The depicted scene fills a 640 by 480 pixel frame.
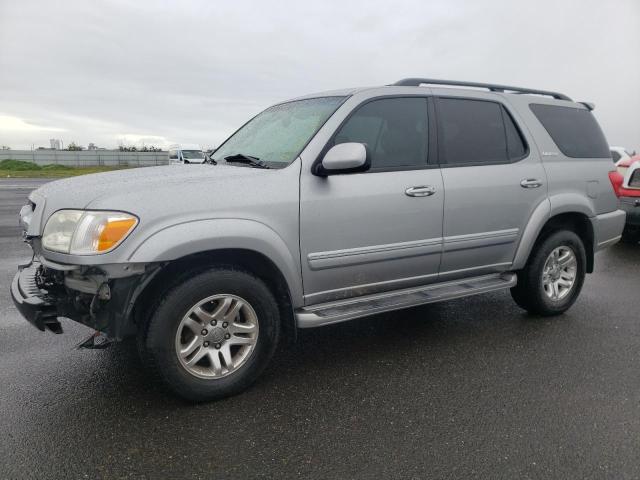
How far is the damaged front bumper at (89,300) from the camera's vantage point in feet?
8.70

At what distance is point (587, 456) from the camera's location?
8.22ft

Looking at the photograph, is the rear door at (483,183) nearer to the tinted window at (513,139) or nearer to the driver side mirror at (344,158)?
the tinted window at (513,139)

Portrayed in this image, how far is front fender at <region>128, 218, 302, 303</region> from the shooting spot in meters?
2.67

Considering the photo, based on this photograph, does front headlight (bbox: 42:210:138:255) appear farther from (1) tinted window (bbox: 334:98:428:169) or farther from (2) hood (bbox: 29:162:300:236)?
(1) tinted window (bbox: 334:98:428:169)

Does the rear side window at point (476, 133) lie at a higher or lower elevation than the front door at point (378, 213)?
higher

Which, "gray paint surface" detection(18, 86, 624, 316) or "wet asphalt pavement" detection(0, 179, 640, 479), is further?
"gray paint surface" detection(18, 86, 624, 316)

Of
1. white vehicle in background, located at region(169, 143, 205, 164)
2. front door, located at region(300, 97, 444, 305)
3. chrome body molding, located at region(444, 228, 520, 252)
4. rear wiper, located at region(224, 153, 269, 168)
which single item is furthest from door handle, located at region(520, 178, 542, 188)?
white vehicle in background, located at region(169, 143, 205, 164)

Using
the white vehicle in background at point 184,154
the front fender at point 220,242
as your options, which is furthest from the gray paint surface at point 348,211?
the white vehicle in background at point 184,154

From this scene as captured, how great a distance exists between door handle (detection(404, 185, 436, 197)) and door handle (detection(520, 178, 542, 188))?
3.20 ft

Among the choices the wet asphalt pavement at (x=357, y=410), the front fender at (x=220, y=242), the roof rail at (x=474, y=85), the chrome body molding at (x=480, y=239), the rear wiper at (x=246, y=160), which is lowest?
the wet asphalt pavement at (x=357, y=410)

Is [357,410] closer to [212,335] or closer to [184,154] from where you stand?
[212,335]

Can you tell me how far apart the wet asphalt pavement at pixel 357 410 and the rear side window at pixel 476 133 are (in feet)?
4.82

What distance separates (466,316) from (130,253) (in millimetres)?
3197

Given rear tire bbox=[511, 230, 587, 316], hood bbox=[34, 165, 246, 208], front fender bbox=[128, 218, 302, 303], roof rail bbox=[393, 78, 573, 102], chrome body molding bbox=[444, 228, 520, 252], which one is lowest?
rear tire bbox=[511, 230, 587, 316]
